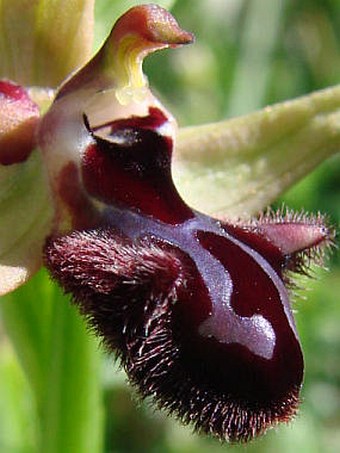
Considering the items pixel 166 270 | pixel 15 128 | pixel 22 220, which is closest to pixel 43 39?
pixel 15 128

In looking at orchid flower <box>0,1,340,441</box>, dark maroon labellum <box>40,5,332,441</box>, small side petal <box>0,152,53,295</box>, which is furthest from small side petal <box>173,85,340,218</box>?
small side petal <box>0,152,53,295</box>

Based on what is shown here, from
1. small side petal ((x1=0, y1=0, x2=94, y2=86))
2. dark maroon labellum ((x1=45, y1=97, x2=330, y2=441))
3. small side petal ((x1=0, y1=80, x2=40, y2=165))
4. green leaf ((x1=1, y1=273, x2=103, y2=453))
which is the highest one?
small side petal ((x1=0, y1=0, x2=94, y2=86))

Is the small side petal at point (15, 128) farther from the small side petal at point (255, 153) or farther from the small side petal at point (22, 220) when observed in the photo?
the small side petal at point (255, 153)

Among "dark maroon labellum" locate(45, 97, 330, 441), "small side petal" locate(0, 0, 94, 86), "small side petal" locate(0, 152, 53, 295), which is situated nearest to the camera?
"dark maroon labellum" locate(45, 97, 330, 441)

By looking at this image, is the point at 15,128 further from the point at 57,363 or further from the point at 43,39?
the point at 57,363

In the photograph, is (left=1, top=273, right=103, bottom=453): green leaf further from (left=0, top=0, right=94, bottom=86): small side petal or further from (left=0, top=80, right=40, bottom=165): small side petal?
(left=0, top=0, right=94, bottom=86): small side petal

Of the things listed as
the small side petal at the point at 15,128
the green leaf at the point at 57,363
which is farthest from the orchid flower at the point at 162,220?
the green leaf at the point at 57,363

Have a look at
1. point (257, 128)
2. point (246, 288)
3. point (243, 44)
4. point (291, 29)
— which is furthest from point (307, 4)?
point (246, 288)
